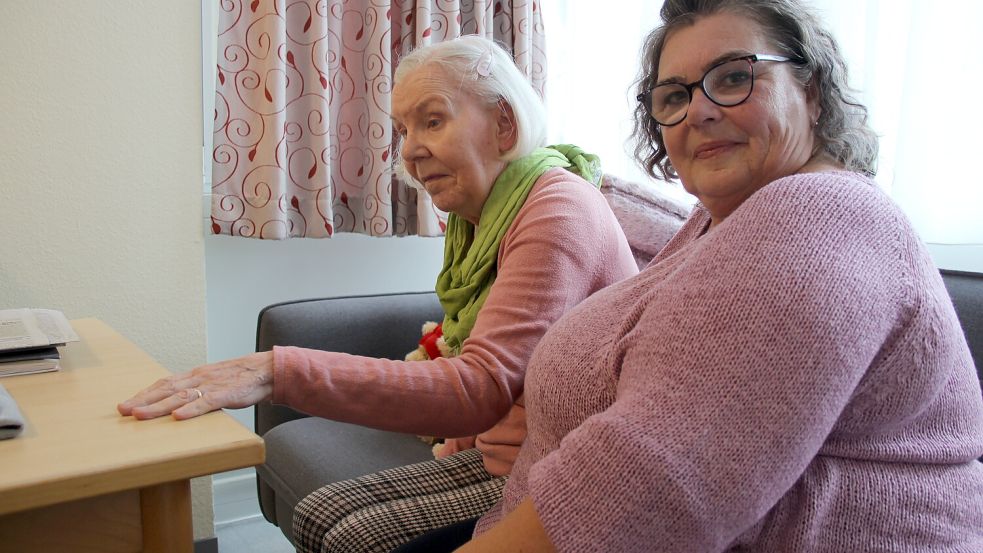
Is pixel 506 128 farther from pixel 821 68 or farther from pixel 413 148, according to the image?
pixel 821 68

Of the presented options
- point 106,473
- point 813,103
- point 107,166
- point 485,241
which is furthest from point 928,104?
point 107,166

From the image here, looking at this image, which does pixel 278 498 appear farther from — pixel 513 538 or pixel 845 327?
pixel 845 327

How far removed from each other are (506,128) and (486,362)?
47cm

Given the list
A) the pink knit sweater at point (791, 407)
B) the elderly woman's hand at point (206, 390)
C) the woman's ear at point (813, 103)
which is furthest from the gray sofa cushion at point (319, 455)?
the woman's ear at point (813, 103)

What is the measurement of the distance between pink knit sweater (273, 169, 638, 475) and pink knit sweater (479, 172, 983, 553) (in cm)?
43

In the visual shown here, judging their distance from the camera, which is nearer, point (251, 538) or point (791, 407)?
point (791, 407)

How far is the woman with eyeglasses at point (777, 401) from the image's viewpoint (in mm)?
626

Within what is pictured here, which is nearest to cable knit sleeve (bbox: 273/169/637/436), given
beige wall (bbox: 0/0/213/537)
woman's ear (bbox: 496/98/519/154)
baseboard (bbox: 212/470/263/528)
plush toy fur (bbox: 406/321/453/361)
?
woman's ear (bbox: 496/98/519/154)

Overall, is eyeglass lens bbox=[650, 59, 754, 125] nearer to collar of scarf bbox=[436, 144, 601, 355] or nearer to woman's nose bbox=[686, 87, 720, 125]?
woman's nose bbox=[686, 87, 720, 125]

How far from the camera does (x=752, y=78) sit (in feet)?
2.83

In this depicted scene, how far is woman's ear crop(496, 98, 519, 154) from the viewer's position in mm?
1408

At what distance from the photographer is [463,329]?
141 centimetres

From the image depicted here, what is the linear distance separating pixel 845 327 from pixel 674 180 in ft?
1.98

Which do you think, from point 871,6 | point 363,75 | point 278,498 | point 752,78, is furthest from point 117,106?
point 871,6
